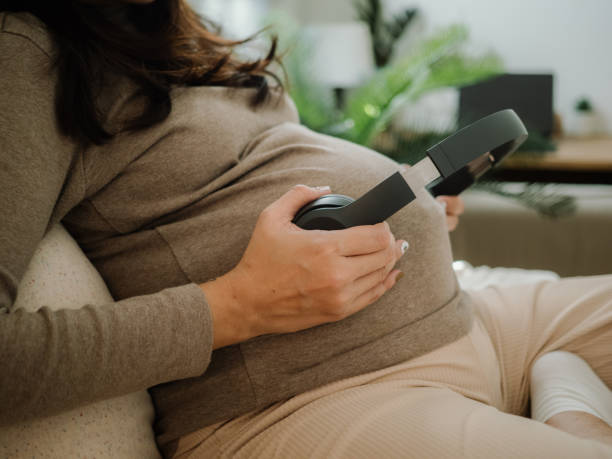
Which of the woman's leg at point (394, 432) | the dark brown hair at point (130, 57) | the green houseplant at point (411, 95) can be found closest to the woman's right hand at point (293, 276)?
the woman's leg at point (394, 432)

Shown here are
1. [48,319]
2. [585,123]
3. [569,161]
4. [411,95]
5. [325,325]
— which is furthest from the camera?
[585,123]

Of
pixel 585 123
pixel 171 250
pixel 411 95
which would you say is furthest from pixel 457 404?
pixel 585 123

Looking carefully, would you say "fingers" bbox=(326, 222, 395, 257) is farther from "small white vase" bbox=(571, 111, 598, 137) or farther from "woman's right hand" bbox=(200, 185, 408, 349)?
"small white vase" bbox=(571, 111, 598, 137)

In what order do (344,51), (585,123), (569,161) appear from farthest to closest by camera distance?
(344,51)
(585,123)
(569,161)

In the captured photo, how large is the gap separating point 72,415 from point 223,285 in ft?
0.67

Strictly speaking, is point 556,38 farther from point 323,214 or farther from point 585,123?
point 323,214

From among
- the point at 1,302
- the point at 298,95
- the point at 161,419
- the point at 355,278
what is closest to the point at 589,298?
the point at 355,278

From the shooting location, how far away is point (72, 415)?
0.50 meters

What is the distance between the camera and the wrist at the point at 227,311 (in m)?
0.50

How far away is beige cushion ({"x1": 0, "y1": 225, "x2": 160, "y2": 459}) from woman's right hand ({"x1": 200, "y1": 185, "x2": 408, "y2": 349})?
15cm

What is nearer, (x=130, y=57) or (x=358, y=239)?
(x=358, y=239)

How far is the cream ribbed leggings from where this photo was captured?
461 millimetres

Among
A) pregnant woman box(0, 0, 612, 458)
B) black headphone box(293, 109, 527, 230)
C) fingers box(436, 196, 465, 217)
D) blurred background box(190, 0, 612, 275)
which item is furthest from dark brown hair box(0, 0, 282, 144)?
fingers box(436, 196, 465, 217)

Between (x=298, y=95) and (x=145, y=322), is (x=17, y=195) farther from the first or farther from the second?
(x=298, y=95)
